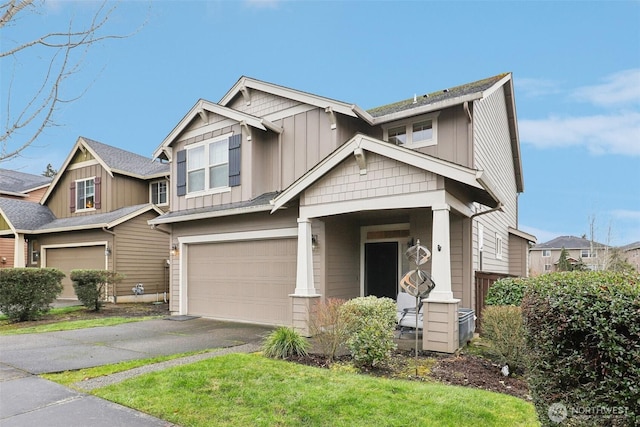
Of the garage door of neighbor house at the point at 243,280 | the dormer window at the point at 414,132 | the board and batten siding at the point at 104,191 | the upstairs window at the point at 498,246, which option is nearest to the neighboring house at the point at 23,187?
the board and batten siding at the point at 104,191

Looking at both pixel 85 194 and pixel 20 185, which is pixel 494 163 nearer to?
pixel 85 194

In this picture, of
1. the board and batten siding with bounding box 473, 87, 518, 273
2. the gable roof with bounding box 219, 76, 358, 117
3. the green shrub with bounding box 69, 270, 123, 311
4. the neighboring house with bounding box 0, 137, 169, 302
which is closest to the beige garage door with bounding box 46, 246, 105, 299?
the neighboring house with bounding box 0, 137, 169, 302

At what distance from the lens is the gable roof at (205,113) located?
35.3 feet

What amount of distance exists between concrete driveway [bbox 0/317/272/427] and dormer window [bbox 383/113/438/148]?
5.75 meters

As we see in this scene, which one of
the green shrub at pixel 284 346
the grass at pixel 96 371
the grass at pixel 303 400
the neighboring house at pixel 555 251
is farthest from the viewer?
the neighboring house at pixel 555 251

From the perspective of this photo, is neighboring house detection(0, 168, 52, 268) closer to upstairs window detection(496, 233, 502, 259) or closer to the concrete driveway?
the concrete driveway

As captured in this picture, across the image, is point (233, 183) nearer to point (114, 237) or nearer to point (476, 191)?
point (476, 191)

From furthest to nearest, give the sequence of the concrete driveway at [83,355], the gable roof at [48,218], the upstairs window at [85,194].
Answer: the upstairs window at [85,194] < the gable roof at [48,218] < the concrete driveway at [83,355]

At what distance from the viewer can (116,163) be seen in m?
18.9

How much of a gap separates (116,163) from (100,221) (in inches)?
140

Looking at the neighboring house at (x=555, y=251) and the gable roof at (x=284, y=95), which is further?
the neighboring house at (x=555, y=251)

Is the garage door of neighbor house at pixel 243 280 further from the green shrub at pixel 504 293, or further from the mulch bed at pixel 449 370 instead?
the green shrub at pixel 504 293

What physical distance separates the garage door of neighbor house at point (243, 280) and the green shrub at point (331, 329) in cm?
354

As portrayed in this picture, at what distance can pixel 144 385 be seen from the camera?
498cm
